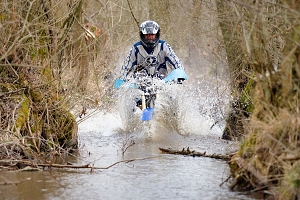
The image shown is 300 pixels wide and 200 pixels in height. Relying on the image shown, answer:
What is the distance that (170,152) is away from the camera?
39.2ft

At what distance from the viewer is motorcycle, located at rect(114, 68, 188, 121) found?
50.3 feet

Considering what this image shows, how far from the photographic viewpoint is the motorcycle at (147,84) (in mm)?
15344

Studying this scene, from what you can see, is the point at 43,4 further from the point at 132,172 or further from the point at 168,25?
the point at 168,25

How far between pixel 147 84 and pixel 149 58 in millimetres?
903

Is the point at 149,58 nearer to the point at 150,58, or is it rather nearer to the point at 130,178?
the point at 150,58

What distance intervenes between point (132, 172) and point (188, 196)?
182 centimetres

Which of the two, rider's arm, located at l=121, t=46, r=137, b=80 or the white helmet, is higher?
the white helmet

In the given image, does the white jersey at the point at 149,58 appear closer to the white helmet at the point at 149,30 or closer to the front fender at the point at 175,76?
the white helmet at the point at 149,30

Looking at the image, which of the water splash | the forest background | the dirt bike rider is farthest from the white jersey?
the forest background

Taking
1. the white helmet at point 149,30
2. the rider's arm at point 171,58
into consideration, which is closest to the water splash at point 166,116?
the rider's arm at point 171,58

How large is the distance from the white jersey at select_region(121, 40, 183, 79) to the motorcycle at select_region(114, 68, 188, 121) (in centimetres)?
49

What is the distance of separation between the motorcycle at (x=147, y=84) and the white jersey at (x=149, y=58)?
1.62ft

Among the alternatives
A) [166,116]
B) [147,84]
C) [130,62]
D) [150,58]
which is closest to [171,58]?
[150,58]

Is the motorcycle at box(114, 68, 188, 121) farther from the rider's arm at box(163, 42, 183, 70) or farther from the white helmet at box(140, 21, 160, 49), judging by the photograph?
the white helmet at box(140, 21, 160, 49)
